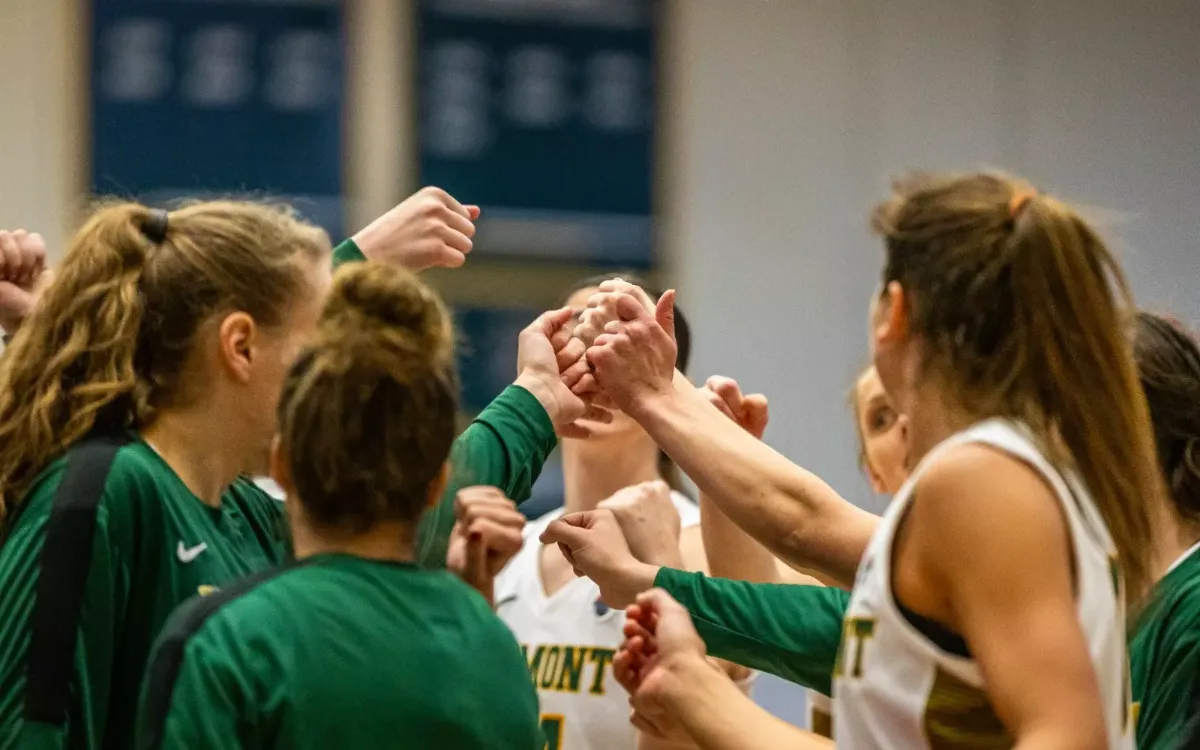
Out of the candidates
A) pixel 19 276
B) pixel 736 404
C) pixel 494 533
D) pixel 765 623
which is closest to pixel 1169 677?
pixel 765 623

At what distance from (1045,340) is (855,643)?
0.94ft

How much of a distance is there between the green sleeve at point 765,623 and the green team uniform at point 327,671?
48 centimetres

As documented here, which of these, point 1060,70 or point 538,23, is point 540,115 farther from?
point 1060,70

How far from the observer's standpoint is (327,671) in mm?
1079

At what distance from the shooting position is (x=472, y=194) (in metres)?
3.62

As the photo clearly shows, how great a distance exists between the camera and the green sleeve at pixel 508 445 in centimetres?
155

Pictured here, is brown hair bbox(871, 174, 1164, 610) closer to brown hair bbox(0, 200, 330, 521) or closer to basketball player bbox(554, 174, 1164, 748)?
basketball player bbox(554, 174, 1164, 748)

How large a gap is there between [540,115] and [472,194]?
27 centimetres

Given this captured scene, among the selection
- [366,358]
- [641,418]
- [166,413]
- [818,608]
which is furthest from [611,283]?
[366,358]

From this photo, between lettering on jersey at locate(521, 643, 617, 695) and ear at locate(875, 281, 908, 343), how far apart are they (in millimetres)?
1027

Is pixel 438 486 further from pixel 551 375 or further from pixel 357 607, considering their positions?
pixel 551 375

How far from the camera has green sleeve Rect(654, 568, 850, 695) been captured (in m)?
1.59

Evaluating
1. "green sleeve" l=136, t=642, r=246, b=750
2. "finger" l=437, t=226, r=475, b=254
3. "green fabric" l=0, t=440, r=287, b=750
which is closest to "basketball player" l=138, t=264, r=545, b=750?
"green sleeve" l=136, t=642, r=246, b=750

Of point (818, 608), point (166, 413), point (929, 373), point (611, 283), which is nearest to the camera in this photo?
point (929, 373)
